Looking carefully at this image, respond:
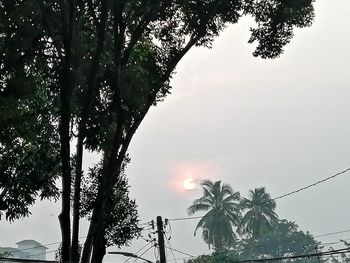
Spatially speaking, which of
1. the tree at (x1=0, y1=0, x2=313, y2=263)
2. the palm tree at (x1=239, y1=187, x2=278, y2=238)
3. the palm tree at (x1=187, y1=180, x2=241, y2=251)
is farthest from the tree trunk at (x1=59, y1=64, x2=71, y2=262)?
the palm tree at (x1=239, y1=187, x2=278, y2=238)

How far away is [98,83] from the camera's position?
12570 millimetres

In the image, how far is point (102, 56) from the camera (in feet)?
41.7

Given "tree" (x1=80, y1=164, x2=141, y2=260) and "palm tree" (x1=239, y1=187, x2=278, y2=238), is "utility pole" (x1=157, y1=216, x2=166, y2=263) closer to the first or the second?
"tree" (x1=80, y1=164, x2=141, y2=260)

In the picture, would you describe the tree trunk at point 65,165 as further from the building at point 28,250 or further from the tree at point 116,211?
the building at point 28,250

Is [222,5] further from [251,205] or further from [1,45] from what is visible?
[251,205]

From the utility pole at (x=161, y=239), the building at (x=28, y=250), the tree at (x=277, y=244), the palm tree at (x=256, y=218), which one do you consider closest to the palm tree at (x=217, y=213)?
the palm tree at (x=256, y=218)

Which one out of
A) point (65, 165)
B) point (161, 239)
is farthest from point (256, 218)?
point (65, 165)

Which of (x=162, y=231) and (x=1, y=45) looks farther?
(x=162, y=231)

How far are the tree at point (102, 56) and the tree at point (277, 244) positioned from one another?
65774 millimetres

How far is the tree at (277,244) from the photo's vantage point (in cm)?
7625

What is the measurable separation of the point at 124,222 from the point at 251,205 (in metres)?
52.3

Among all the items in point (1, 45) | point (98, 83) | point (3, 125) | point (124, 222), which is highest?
point (1, 45)

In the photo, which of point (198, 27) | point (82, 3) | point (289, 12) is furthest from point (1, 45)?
point (289, 12)

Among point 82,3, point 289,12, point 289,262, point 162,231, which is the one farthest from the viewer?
point 289,262
